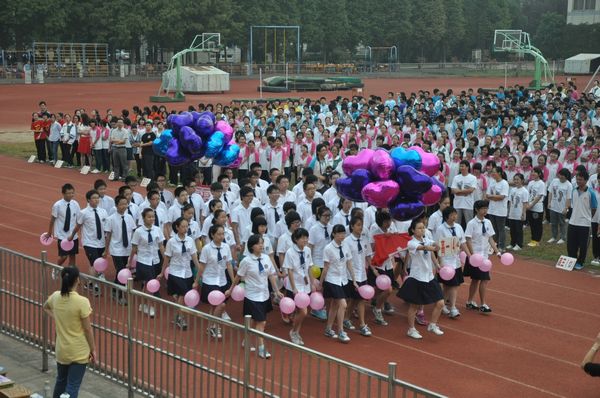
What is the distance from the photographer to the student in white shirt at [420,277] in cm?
1022

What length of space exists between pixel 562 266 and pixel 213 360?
8315 mm

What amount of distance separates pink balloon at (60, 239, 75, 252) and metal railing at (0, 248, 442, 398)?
253 centimetres

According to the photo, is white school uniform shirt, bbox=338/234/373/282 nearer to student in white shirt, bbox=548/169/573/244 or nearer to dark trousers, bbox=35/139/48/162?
student in white shirt, bbox=548/169/573/244

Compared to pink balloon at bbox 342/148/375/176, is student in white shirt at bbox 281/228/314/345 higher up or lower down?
lower down

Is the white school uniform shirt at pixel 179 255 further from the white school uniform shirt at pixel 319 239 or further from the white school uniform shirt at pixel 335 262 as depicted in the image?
the white school uniform shirt at pixel 335 262

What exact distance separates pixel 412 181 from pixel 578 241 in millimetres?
4746

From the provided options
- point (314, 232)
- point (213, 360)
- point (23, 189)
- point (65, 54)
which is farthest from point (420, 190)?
point (65, 54)

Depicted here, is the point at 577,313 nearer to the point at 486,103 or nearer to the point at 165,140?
the point at 165,140

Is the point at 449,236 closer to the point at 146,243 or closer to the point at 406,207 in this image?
the point at 406,207

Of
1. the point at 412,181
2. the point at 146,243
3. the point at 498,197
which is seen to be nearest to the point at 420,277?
the point at 412,181

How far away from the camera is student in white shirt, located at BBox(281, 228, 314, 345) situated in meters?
9.93

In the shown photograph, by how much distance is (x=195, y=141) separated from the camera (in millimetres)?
13633

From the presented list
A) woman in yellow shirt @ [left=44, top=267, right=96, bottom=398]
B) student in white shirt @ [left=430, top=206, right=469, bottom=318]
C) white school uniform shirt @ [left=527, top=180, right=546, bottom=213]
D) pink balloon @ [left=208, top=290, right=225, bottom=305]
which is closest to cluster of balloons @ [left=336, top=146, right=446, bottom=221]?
student in white shirt @ [left=430, top=206, right=469, bottom=318]

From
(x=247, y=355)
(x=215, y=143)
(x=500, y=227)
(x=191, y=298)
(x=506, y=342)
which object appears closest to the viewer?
(x=247, y=355)
